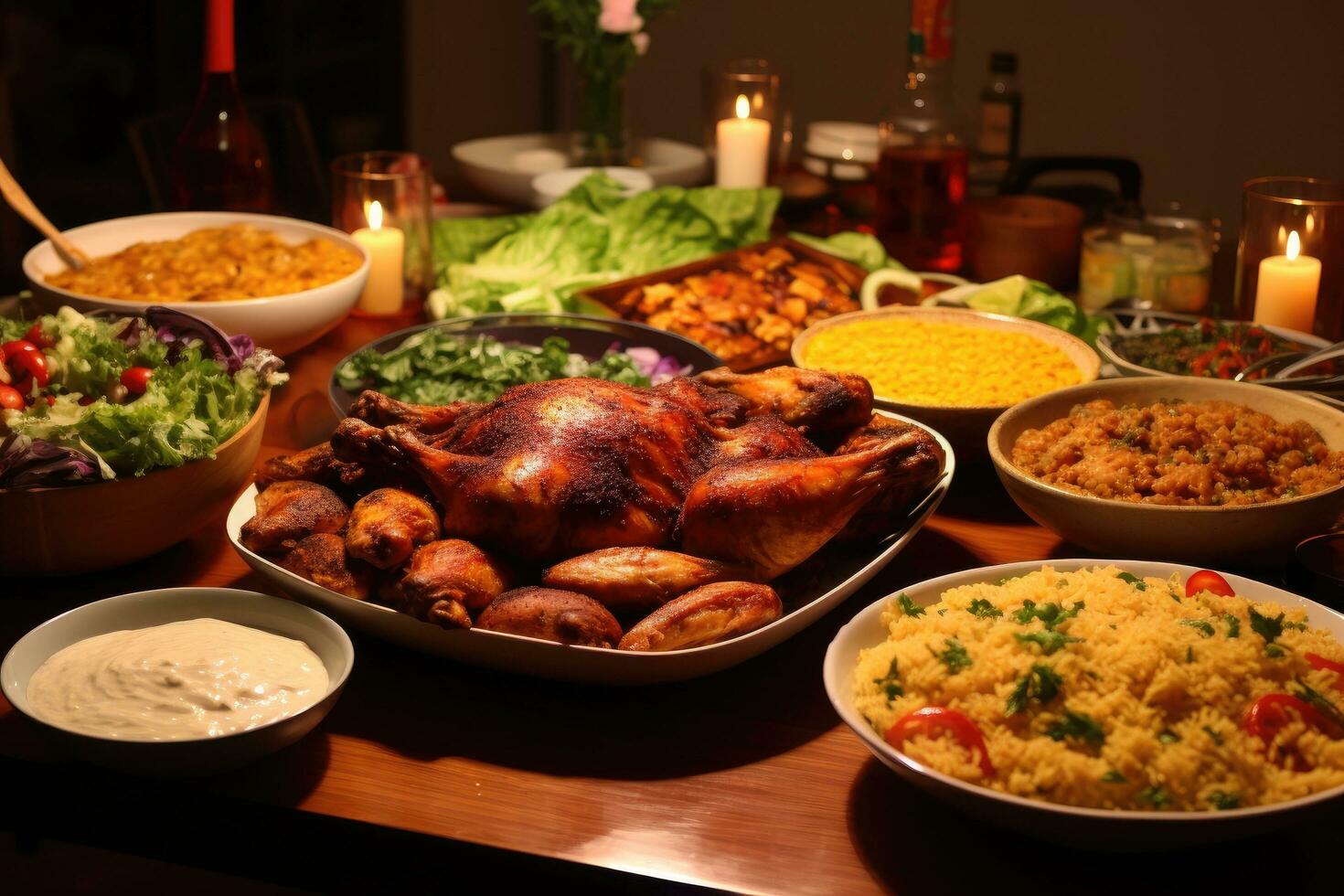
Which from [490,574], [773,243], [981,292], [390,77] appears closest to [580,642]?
[490,574]

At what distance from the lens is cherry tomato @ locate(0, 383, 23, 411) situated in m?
1.79

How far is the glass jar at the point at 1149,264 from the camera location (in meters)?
2.98

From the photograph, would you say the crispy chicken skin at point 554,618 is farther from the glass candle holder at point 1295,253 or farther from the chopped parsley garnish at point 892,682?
the glass candle holder at point 1295,253

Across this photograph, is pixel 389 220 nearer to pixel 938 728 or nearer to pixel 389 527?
pixel 389 527

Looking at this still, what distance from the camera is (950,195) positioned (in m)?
3.32

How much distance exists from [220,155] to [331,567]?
1.79 metres

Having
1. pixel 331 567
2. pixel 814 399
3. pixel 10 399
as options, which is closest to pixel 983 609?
pixel 814 399

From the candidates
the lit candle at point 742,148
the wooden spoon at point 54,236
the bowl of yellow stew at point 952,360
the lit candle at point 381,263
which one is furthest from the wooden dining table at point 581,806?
the lit candle at point 742,148

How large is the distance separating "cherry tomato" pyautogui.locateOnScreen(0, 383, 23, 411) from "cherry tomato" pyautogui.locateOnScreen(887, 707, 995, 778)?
127 centimetres

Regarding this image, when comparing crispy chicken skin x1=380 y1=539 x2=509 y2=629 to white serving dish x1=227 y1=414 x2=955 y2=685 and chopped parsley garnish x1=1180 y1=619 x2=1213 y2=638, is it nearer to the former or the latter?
white serving dish x1=227 y1=414 x2=955 y2=685

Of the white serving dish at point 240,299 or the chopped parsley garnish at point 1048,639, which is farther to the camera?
the white serving dish at point 240,299

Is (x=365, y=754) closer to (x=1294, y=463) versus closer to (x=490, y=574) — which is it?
(x=490, y=574)

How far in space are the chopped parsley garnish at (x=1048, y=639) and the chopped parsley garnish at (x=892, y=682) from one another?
133 mm

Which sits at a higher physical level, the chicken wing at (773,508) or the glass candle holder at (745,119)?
the glass candle holder at (745,119)
